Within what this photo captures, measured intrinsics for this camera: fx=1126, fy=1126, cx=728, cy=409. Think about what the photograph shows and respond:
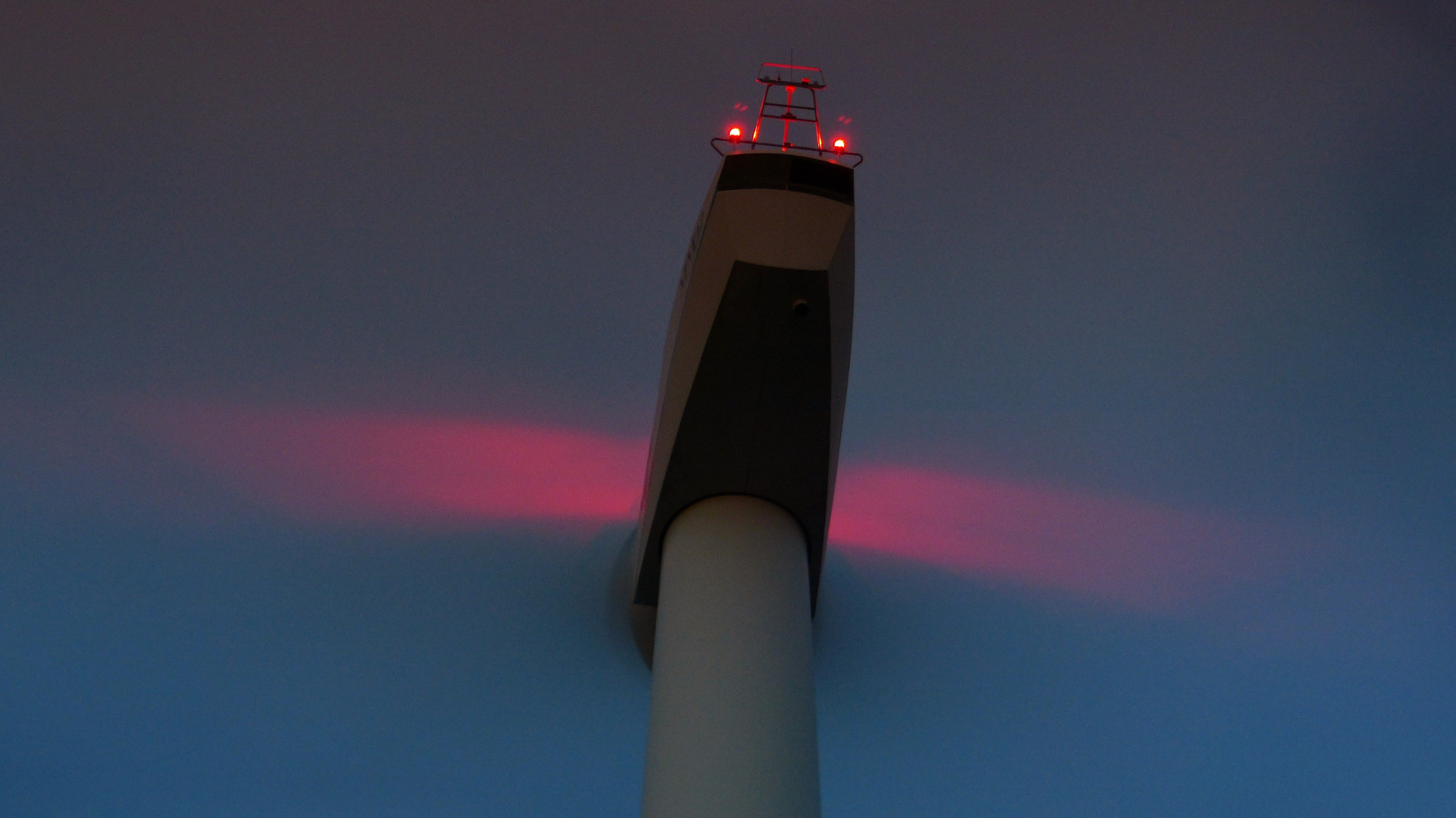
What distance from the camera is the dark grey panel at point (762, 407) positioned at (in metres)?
4.67

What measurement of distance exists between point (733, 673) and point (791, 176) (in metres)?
2.01

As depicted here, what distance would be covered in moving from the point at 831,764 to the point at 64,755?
5.39 m

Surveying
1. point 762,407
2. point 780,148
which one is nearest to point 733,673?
point 762,407

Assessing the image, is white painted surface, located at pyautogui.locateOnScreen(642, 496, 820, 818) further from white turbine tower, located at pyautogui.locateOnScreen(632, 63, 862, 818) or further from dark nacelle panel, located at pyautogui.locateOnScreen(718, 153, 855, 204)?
dark nacelle panel, located at pyautogui.locateOnScreen(718, 153, 855, 204)

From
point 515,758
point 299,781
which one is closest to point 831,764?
point 515,758

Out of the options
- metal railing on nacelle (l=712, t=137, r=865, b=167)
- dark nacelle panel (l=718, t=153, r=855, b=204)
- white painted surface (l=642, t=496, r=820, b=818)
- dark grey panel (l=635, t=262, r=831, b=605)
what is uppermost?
metal railing on nacelle (l=712, t=137, r=865, b=167)

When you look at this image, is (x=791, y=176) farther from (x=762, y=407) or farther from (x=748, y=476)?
(x=748, y=476)

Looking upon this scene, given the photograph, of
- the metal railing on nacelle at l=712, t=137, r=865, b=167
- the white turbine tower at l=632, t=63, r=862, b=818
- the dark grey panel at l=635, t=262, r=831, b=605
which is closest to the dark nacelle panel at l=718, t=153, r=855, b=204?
the white turbine tower at l=632, t=63, r=862, b=818

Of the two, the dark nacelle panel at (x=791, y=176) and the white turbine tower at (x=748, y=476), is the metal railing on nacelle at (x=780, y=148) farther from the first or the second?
the dark nacelle panel at (x=791, y=176)

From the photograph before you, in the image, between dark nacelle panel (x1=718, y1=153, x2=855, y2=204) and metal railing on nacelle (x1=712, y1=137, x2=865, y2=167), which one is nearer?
dark nacelle panel (x1=718, y1=153, x2=855, y2=204)

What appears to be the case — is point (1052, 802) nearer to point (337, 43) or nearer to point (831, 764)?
point (831, 764)

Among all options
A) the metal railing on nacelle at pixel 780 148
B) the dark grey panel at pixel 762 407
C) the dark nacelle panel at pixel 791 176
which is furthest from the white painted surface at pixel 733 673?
the metal railing on nacelle at pixel 780 148

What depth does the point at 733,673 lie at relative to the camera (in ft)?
14.4

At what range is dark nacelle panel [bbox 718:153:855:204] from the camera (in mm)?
4625
